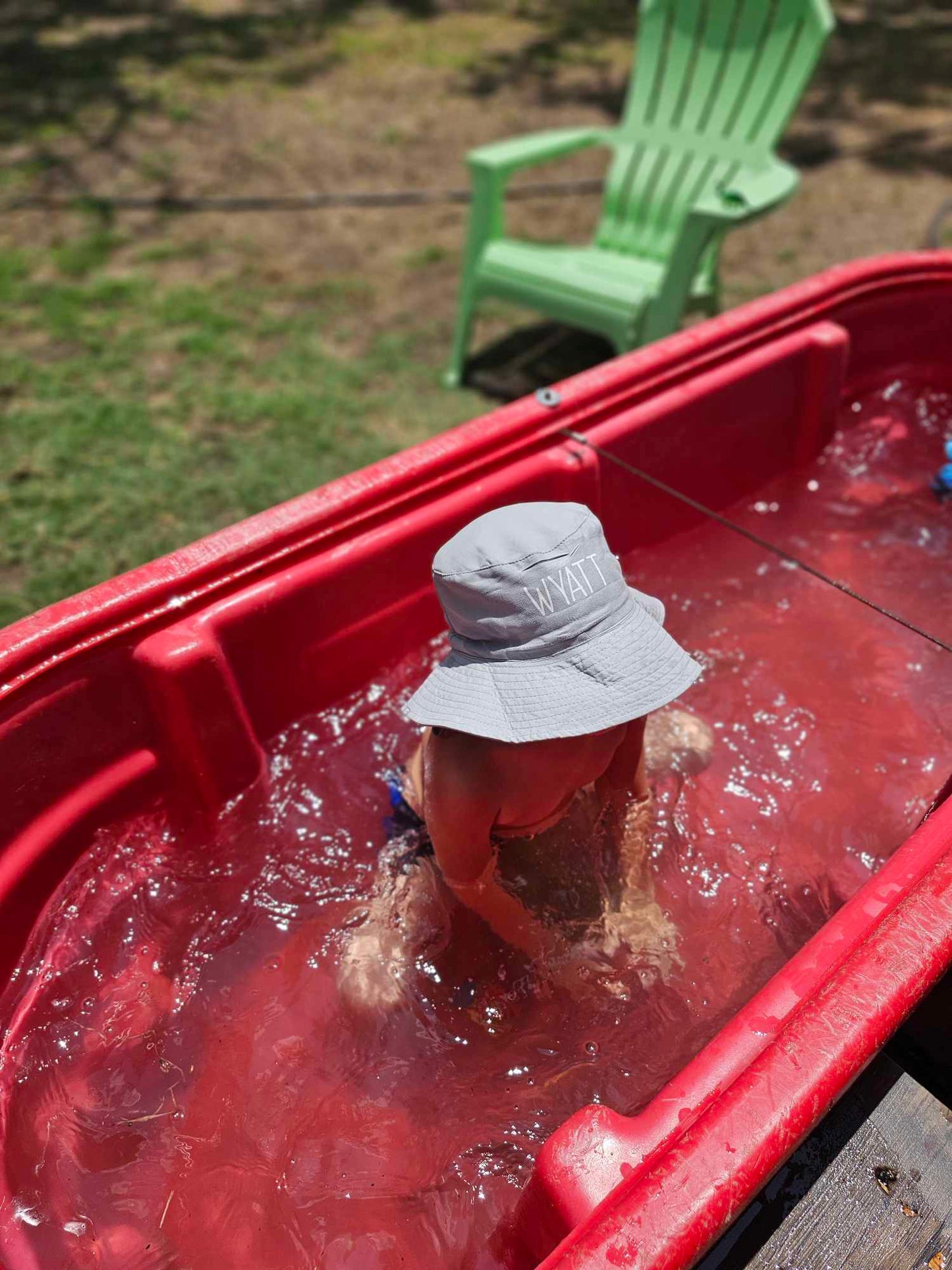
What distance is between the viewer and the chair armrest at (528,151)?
345cm

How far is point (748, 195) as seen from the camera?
3.28 meters

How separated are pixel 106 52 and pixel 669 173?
13.9ft

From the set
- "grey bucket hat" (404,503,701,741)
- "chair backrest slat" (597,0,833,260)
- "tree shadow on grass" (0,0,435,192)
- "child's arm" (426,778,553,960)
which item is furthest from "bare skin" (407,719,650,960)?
"tree shadow on grass" (0,0,435,192)

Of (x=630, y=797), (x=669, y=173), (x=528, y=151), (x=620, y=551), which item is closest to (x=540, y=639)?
(x=630, y=797)

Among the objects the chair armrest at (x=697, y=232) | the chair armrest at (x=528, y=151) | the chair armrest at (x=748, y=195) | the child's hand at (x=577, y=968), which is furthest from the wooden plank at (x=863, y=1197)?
the chair armrest at (x=528, y=151)

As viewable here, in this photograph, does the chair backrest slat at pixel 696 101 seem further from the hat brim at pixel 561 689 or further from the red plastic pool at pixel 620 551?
the hat brim at pixel 561 689

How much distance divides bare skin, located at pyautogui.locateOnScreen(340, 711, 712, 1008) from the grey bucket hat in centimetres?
13

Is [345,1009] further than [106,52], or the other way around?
[106,52]

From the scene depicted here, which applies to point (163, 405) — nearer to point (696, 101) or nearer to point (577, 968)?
point (696, 101)

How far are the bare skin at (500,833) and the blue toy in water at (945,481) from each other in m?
1.21

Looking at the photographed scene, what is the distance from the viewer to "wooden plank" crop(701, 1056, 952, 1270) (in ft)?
4.35

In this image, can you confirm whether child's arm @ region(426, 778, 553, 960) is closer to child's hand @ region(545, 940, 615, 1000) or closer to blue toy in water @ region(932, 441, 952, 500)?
child's hand @ region(545, 940, 615, 1000)

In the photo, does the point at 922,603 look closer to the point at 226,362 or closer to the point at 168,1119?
the point at 168,1119

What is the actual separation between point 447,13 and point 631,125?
156 inches
